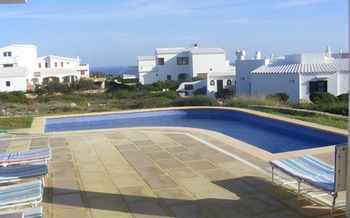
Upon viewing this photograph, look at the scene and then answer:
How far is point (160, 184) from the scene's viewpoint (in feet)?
19.2

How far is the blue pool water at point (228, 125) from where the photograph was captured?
10023 mm

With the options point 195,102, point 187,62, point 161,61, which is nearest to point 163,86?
point 161,61

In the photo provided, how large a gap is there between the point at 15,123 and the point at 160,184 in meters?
8.39

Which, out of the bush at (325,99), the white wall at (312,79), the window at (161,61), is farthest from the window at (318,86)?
the window at (161,61)

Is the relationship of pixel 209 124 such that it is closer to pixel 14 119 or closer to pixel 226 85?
pixel 14 119

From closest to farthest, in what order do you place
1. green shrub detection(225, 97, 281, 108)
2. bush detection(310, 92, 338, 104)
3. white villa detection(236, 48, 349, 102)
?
green shrub detection(225, 97, 281, 108), bush detection(310, 92, 338, 104), white villa detection(236, 48, 349, 102)

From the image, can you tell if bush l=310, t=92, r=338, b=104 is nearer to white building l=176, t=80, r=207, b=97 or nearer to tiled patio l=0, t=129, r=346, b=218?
tiled patio l=0, t=129, r=346, b=218

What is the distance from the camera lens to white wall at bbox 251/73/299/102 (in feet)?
88.1

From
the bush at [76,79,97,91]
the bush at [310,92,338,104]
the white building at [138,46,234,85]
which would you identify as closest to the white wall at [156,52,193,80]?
the white building at [138,46,234,85]

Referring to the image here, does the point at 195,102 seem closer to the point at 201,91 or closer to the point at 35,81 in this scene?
the point at 201,91

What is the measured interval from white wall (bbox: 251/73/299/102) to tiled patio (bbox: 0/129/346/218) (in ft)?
60.2

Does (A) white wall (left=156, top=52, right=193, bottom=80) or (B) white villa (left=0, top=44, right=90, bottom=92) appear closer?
(B) white villa (left=0, top=44, right=90, bottom=92)

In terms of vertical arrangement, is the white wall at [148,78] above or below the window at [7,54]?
below

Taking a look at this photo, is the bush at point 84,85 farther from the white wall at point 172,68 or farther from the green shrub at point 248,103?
the green shrub at point 248,103
